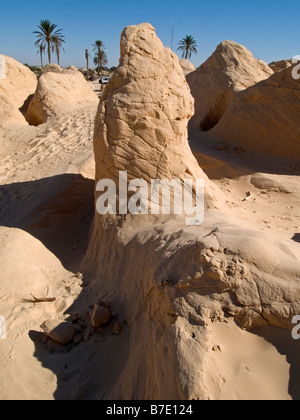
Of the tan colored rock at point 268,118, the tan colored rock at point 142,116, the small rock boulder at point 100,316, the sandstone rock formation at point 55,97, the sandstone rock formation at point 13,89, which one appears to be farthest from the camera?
the sandstone rock formation at point 55,97

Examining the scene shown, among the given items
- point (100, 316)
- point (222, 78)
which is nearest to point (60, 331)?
point (100, 316)

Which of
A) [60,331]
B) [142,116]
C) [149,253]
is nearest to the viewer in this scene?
[149,253]

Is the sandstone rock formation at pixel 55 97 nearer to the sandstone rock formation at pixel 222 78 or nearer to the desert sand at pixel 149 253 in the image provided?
the desert sand at pixel 149 253

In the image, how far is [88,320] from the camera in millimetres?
3869

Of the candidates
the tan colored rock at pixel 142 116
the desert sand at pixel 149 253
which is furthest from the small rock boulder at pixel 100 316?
the tan colored rock at pixel 142 116

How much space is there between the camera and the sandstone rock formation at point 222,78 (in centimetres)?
1022

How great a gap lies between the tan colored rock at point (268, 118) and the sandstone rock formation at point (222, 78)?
1023 mm

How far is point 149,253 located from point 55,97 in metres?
8.04

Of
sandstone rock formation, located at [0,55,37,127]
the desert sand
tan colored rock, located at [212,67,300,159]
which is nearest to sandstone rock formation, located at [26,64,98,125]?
the desert sand

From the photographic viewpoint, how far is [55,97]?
9.94 m

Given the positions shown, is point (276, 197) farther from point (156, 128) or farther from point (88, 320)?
point (88, 320)

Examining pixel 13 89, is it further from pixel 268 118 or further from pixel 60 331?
pixel 60 331

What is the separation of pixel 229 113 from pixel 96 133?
5.96m
